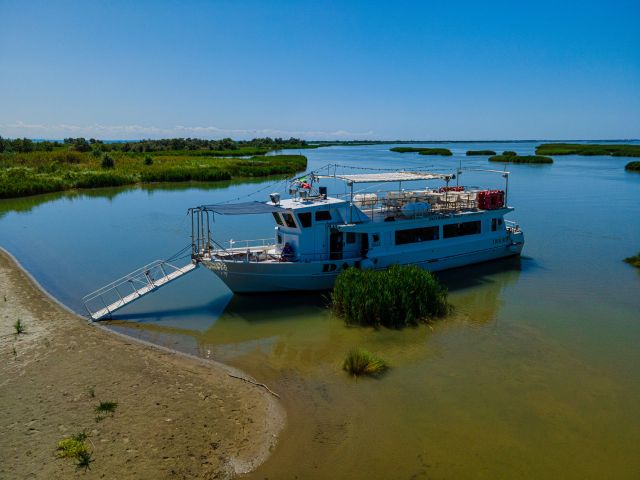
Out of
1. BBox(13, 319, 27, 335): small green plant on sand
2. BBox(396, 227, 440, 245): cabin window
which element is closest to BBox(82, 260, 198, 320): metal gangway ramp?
BBox(13, 319, 27, 335): small green plant on sand

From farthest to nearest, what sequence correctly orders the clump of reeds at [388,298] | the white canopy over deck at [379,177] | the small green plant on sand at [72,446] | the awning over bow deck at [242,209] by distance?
the white canopy over deck at [379,177], the awning over bow deck at [242,209], the clump of reeds at [388,298], the small green plant on sand at [72,446]

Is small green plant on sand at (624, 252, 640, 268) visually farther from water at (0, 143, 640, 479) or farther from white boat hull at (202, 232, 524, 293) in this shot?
white boat hull at (202, 232, 524, 293)

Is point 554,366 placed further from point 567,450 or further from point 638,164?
point 638,164

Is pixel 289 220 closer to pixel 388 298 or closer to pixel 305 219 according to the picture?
pixel 305 219

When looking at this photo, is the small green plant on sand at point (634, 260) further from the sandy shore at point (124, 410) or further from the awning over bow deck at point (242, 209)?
the sandy shore at point (124, 410)

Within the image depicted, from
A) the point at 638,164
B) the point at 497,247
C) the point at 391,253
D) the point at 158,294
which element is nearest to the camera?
the point at 158,294

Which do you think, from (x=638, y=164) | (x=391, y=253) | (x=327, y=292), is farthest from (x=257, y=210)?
(x=638, y=164)

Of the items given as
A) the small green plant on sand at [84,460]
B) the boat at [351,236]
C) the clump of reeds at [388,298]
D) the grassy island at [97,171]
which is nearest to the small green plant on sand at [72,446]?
the small green plant on sand at [84,460]

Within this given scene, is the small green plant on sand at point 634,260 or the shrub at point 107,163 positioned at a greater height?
the shrub at point 107,163
